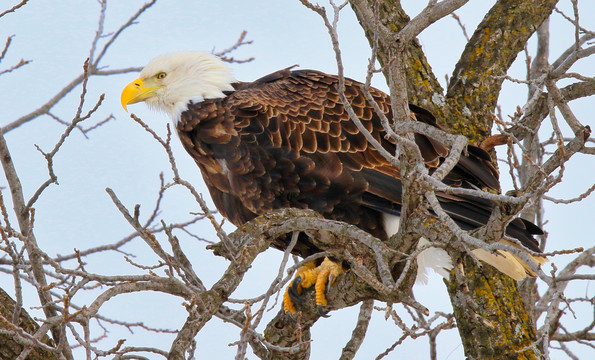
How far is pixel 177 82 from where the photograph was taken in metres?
4.67

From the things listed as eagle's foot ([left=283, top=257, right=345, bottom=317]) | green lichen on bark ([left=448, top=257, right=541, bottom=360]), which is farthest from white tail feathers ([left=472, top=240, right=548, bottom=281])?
eagle's foot ([left=283, top=257, right=345, bottom=317])

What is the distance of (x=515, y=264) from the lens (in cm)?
415

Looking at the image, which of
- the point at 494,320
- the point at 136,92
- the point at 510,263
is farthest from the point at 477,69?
the point at 136,92

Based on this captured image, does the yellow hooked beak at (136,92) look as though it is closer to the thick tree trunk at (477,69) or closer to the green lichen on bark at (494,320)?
the thick tree trunk at (477,69)

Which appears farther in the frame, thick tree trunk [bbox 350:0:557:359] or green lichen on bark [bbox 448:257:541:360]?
thick tree trunk [bbox 350:0:557:359]

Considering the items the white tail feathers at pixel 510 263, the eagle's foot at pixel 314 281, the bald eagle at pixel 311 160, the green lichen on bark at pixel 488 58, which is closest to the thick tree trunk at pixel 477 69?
the green lichen on bark at pixel 488 58

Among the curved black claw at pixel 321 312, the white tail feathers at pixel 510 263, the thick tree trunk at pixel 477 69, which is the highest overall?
the thick tree trunk at pixel 477 69

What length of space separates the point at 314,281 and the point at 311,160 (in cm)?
71

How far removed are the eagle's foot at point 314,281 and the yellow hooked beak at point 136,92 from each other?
145 cm

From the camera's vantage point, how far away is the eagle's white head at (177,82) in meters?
4.50

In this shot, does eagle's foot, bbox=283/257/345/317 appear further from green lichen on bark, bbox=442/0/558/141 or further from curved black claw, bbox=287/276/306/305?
green lichen on bark, bbox=442/0/558/141

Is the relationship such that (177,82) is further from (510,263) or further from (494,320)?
(494,320)

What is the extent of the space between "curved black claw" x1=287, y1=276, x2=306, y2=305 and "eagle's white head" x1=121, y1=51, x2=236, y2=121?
3.81 ft

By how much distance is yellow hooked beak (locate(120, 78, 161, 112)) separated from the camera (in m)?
4.65
